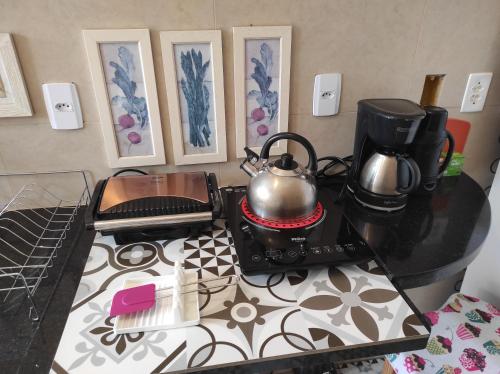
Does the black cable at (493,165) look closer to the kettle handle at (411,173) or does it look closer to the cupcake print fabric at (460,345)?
the cupcake print fabric at (460,345)

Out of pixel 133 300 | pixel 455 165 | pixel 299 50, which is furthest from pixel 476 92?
pixel 133 300

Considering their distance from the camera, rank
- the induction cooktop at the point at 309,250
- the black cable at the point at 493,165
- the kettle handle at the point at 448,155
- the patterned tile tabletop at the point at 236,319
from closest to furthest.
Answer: the patterned tile tabletop at the point at 236,319
the induction cooktop at the point at 309,250
the kettle handle at the point at 448,155
the black cable at the point at 493,165

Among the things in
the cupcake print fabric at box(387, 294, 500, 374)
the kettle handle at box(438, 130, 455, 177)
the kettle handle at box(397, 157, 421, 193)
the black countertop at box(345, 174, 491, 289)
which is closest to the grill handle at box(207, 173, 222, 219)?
the black countertop at box(345, 174, 491, 289)

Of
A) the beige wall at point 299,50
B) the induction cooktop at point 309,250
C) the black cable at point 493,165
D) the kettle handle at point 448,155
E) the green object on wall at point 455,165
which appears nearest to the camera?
the induction cooktop at point 309,250

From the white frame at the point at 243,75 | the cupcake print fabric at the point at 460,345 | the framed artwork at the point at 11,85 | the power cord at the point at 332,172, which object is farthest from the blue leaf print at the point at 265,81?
the cupcake print fabric at the point at 460,345

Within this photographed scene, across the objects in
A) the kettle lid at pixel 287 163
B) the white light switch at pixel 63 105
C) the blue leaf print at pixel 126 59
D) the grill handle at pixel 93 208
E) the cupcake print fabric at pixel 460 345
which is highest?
the blue leaf print at pixel 126 59

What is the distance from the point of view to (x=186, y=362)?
1.69 ft

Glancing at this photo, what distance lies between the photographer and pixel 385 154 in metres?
0.86

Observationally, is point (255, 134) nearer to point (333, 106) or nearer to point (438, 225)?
point (333, 106)

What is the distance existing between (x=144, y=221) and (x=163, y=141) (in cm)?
28

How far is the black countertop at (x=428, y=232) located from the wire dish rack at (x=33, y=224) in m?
0.73

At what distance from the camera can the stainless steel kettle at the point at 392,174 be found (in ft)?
2.72

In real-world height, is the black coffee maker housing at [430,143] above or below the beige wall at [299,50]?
below

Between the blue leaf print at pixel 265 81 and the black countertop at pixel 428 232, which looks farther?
the blue leaf print at pixel 265 81
